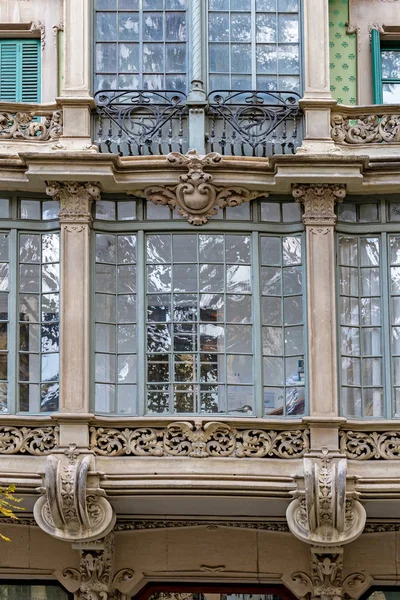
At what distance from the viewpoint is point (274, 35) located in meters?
22.2

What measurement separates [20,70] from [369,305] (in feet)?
19.8

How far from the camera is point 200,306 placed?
21422 millimetres

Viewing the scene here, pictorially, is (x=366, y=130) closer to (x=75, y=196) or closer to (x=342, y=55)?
(x=342, y=55)

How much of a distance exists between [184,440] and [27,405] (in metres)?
2.14

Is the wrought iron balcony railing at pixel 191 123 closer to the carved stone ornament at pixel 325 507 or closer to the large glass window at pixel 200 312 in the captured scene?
the large glass window at pixel 200 312

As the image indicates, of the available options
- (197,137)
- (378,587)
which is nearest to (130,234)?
(197,137)

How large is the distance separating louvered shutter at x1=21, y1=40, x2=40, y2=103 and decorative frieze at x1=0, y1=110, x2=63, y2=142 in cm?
108

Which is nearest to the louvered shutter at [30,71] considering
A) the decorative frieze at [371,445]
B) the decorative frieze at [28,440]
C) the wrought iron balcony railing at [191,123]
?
the wrought iron balcony railing at [191,123]

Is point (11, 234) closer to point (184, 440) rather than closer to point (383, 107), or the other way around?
point (184, 440)

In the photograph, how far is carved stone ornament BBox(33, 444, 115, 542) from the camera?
20297 millimetres

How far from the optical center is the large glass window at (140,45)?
865 inches

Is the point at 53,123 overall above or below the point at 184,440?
above

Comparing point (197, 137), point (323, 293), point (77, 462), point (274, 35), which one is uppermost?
point (274, 35)

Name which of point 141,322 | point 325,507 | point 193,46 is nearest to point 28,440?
point 141,322
